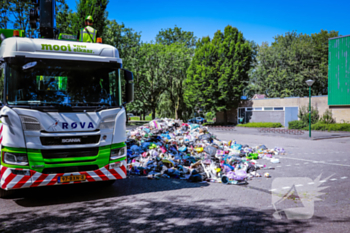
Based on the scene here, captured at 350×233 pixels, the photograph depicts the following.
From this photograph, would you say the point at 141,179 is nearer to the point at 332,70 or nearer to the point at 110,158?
the point at 110,158

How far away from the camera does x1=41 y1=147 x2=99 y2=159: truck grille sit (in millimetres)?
5293

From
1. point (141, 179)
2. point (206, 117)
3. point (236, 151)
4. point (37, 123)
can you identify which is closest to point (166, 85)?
point (206, 117)

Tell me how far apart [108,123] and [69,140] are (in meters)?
0.83

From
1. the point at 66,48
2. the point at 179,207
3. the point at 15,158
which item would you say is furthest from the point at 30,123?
the point at 179,207

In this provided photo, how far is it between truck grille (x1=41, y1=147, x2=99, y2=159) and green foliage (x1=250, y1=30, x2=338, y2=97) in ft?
134

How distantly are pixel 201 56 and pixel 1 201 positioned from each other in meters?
36.0

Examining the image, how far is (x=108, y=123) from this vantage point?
5801mm

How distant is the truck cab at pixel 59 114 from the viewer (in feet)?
16.9

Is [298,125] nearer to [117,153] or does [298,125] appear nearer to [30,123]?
[117,153]

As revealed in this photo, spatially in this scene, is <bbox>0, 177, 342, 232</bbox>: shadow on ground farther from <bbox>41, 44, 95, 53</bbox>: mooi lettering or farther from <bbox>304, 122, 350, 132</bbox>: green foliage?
<bbox>304, 122, 350, 132</bbox>: green foliage

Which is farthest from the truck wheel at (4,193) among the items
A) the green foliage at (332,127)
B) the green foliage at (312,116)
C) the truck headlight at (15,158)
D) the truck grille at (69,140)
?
the green foliage at (312,116)

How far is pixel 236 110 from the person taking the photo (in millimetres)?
42125

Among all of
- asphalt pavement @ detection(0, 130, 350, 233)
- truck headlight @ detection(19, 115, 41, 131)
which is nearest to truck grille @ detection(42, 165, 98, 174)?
asphalt pavement @ detection(0, 130, 350, 233)

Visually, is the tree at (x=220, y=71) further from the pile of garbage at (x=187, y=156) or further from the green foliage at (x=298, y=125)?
the pile of garbage at (x=187, y=156)
